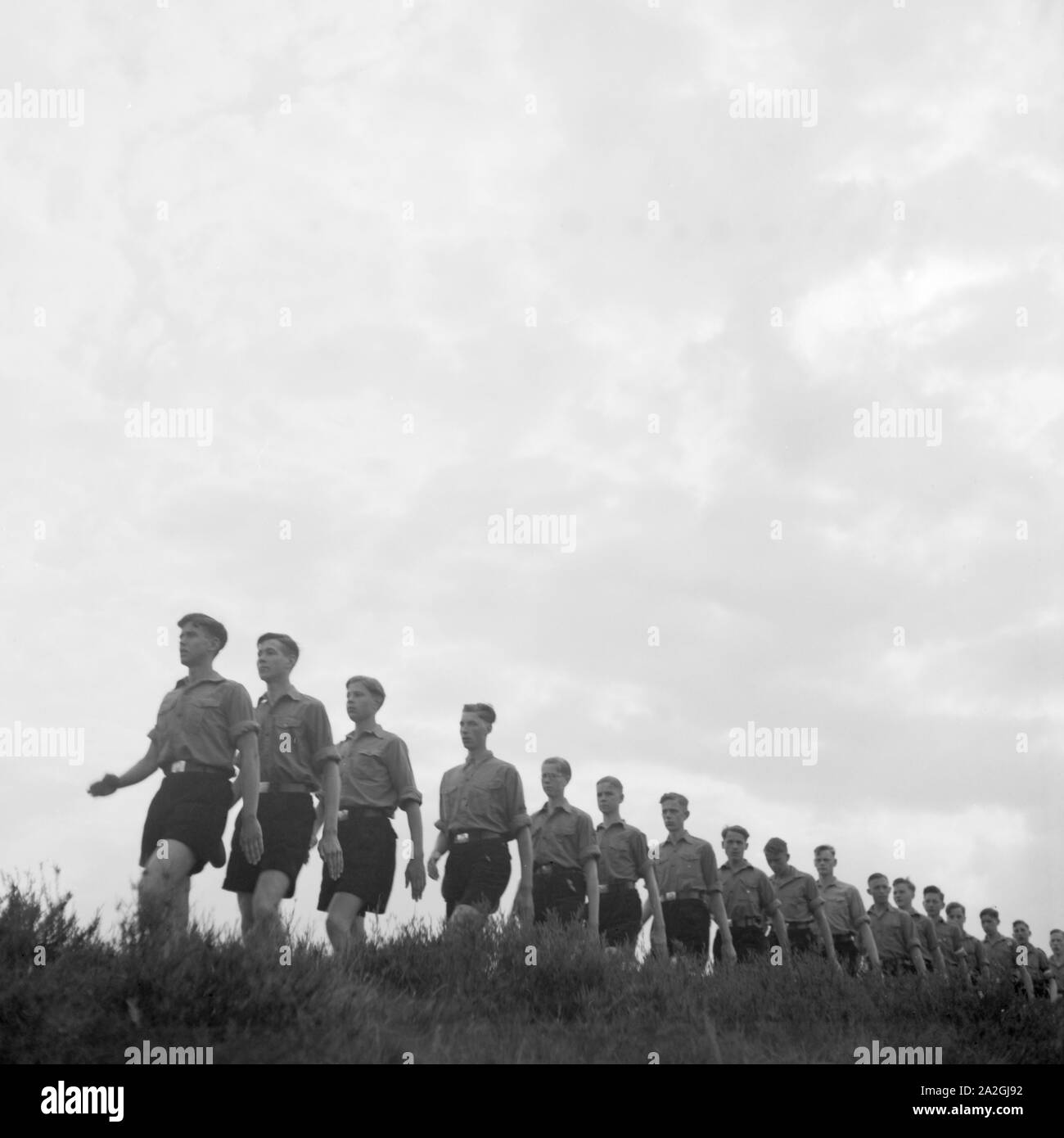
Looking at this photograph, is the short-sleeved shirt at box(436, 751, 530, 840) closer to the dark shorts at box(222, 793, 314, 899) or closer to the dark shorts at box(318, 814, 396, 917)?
the dark shorts at box(318, 814, 396, 917)

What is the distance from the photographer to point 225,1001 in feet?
25.9

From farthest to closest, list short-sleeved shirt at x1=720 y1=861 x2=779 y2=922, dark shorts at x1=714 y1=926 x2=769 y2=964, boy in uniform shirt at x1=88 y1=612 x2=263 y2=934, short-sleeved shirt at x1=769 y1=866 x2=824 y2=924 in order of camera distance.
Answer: short-sleeved shirt at x1=769 y1=866 x2=824 y2=924, short-sleeved shirt at x1=720 y1=861 x2=779 y2=922, dark shorts at x1=714 y1=926 x2=769 y2=964, boy in uniform shirt at x1=88 y1=612 x2=263 y2=934

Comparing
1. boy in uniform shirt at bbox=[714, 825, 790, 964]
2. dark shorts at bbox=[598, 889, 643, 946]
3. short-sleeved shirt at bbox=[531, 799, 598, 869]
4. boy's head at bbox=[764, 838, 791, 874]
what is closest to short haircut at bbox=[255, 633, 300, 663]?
short-sleeved shirt at bbox=[531, 799, 598, 869]

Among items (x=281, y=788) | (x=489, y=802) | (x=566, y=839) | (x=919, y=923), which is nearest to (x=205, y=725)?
(x=281, y=788)

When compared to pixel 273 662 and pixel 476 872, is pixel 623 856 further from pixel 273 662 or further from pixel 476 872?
pixel 273 662

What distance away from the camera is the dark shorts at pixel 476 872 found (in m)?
11.9

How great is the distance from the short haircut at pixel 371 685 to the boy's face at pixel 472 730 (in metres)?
1.12

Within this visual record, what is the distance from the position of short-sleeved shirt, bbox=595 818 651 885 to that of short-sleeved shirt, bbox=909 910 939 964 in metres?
7.23

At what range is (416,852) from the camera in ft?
36.3

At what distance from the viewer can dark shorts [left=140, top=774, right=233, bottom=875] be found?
9.23 metres

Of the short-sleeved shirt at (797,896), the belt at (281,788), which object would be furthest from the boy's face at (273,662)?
the short-sleeved shirt at (797,896)
